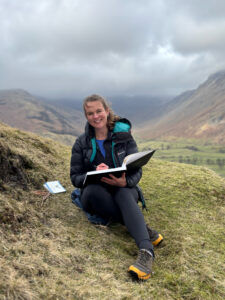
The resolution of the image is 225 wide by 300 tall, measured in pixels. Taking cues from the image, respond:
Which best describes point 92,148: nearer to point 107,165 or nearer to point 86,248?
point 107,165

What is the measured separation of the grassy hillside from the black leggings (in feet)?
1.40

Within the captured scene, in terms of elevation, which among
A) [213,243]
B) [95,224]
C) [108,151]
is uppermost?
[108,151]

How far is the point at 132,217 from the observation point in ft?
14.3

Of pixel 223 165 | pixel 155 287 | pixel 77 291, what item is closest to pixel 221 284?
pixel 155 287

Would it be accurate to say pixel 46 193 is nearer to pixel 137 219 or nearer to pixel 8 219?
pixel 8 219

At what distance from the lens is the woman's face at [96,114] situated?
5.02 meters

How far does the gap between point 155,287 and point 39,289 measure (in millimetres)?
1786

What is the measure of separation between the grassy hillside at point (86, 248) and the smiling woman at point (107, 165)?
0.52 metres

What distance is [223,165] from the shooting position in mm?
145625

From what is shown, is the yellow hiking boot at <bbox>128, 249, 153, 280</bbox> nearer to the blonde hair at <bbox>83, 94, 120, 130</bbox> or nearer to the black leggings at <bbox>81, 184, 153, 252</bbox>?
the black leggings at <bbox>81, 184, 153, 252</bbox>

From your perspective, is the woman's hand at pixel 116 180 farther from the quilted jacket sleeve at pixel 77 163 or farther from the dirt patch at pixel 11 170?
the dirt patch at pixel 11 170

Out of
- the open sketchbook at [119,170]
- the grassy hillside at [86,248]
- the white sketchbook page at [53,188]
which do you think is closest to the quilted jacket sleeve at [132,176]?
the open sketchbook at [119,170]

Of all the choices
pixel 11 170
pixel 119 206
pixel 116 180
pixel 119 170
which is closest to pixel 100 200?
pixel 119 206

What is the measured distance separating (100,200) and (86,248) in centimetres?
91
